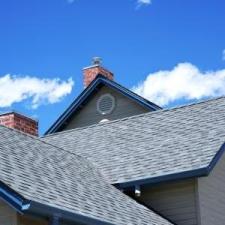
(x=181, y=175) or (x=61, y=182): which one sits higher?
(x=181, y=175)

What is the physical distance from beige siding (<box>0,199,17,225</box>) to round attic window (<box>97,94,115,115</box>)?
14665 mm

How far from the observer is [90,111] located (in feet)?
88.4

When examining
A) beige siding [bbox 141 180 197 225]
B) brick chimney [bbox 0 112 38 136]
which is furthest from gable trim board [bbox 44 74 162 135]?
beige siding [bbox 141 180 197 225]

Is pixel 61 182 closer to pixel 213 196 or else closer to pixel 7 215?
pixel 7 215

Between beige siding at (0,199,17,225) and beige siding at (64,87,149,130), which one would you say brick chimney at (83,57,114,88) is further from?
beige siding at (0,199,17,225)

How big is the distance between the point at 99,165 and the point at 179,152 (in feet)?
7.77

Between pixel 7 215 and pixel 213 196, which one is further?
pixel 213 196

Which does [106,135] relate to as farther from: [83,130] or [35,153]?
[35,153]

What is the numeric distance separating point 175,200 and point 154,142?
8.73ft

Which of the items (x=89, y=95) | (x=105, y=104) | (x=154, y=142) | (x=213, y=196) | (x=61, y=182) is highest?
(x=89, y=95)

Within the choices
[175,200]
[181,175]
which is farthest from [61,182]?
[175,200]

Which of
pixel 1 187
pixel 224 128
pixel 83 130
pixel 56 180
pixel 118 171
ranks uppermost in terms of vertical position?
pixel 83 130

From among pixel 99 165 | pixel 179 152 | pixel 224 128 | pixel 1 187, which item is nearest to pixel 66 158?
pixel 99 165

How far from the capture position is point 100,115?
26.6 meters
